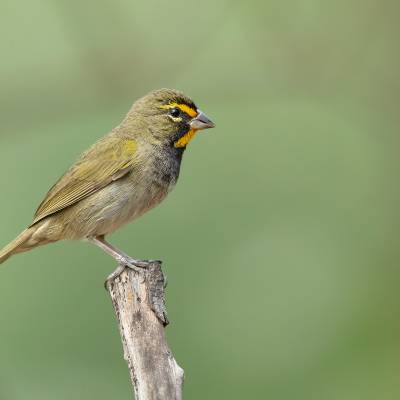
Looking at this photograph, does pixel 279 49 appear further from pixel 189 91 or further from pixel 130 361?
pixel 130 361

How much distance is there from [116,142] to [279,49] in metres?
1.42

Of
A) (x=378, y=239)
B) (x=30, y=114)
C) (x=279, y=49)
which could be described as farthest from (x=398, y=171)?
(x=30, y=114)

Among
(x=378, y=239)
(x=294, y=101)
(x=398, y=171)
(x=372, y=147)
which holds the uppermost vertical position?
(x=294, y=101)

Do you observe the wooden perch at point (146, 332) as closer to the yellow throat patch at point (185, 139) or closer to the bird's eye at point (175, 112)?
the yellow throat patch at point (185, 139)

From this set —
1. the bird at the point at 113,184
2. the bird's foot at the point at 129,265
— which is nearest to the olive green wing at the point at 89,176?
the bird at the point at 113,184

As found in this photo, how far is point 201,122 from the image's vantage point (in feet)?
20.0

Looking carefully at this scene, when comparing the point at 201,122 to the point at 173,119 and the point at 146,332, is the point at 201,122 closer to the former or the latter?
the point at 173,119

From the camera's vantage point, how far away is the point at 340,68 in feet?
19.9

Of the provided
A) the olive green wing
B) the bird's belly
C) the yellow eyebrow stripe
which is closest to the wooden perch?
the bird's belly

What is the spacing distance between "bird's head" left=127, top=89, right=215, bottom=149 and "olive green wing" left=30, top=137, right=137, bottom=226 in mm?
291

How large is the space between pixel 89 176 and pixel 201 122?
3.13ft

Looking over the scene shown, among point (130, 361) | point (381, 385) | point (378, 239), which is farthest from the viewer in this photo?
point (378, 239)

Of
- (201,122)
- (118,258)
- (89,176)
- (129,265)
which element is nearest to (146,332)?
(129,265)

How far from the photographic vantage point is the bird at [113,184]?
5777 mm
